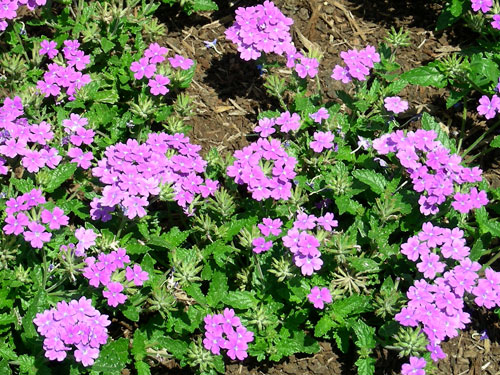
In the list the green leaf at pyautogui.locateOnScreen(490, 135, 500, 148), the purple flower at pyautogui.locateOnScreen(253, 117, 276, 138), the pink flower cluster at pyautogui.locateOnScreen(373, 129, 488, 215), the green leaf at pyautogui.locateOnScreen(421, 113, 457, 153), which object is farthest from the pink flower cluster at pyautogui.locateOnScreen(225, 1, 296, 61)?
the green leaf at pyautogui.locateOnScreen(490, 135, 500, 148)

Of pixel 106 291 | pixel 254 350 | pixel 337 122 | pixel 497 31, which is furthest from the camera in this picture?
pixel 497 31

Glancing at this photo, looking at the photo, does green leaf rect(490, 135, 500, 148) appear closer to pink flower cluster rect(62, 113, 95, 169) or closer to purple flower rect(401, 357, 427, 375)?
purple flower rect(401, 357, 427, 375)

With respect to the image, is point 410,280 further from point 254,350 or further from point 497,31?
point 497,31

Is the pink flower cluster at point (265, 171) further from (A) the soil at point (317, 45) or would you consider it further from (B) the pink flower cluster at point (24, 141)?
(B) the pink flower cluster at point (24, 141)

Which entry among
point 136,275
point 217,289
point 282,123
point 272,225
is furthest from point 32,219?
point 282,123

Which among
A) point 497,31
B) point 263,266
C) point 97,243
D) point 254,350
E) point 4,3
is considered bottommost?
point 254,350

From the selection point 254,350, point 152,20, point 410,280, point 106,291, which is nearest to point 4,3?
point 152,20

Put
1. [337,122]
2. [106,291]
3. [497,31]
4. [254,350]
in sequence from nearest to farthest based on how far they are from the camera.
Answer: [106,291]
[254,350]
[337,122]
[497,31]
